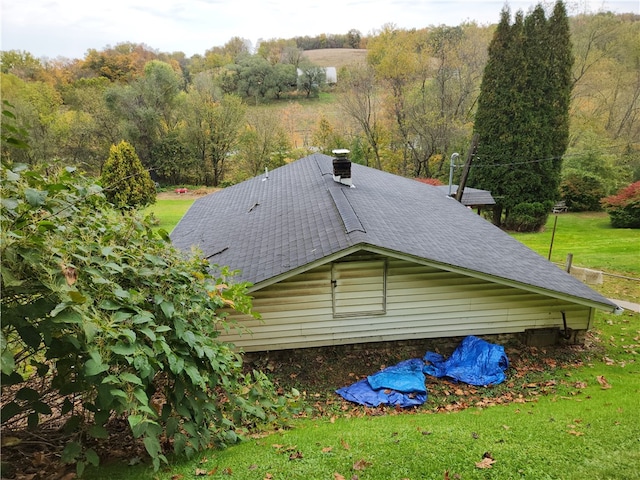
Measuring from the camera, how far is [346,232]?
7730 mm

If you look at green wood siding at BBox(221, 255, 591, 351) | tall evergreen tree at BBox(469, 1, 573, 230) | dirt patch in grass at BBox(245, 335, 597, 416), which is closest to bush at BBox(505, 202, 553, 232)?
tall evergreen tree at BBox(469, 1, 573, 230)

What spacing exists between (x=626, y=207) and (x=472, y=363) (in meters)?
19.7

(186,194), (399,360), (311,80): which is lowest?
(186,194)

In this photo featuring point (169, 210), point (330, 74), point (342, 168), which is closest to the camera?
point (342, 168)

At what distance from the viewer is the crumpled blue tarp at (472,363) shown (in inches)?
288

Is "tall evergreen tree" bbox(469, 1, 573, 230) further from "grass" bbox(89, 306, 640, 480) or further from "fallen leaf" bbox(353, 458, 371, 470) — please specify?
"fallen leaf" bbox(353, 458, 371, 470)

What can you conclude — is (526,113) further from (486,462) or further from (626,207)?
(486,462)

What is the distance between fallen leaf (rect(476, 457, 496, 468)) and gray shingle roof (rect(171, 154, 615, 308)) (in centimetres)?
378

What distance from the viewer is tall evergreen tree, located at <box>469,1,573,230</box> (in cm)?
2159

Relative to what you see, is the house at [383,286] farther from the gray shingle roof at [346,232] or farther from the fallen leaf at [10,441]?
the fallen leaf at [10,441]

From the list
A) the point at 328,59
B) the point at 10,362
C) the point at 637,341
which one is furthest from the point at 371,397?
the point at 328,59

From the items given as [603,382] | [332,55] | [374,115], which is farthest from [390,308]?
A: [332,55]

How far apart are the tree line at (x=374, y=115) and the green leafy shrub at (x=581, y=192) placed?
7cm

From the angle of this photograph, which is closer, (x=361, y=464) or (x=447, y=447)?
(x=361, y=464)
